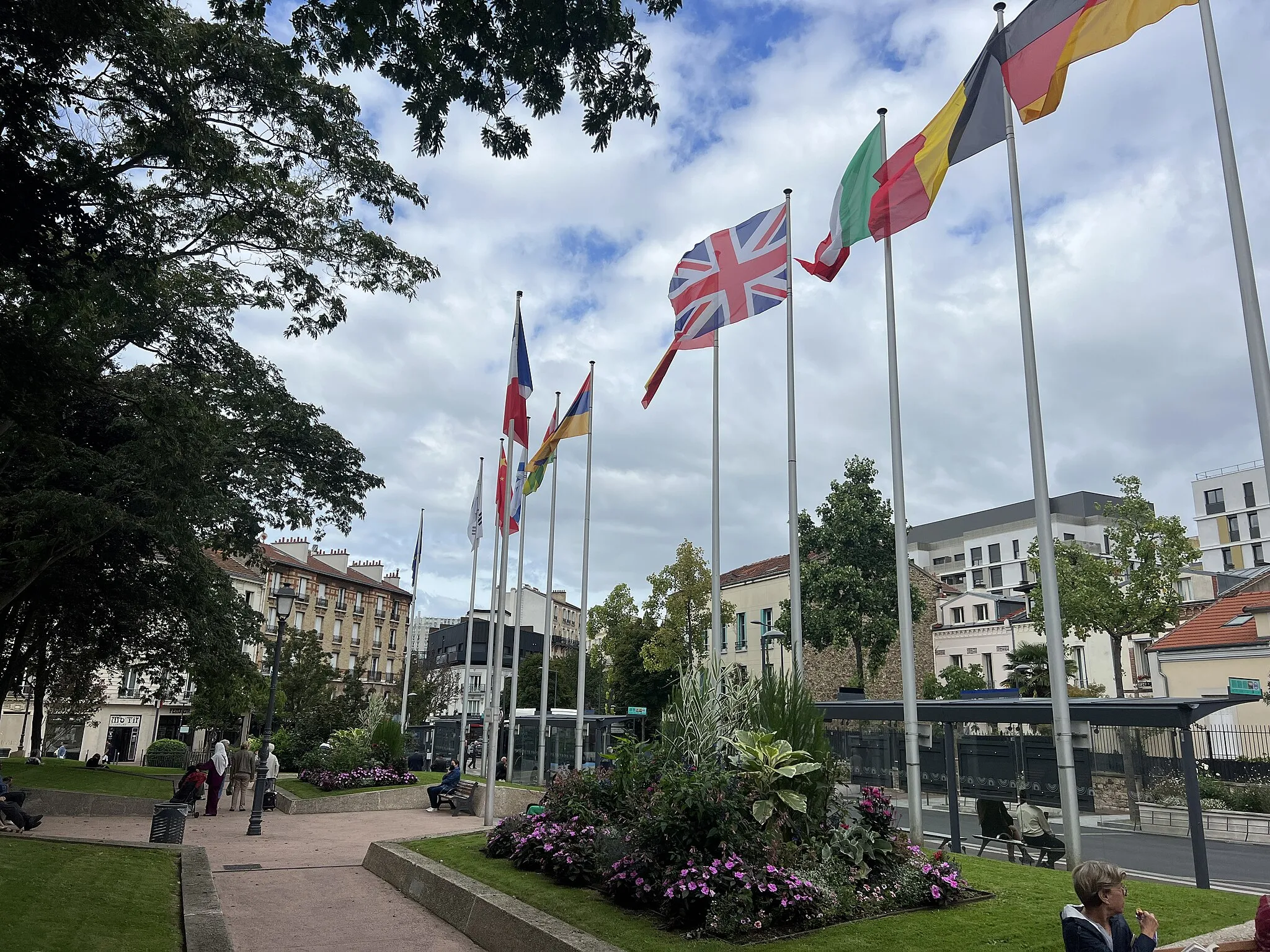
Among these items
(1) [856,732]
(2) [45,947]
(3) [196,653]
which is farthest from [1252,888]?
(3) [196,653]

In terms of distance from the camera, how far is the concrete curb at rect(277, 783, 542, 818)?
23266 millimetres

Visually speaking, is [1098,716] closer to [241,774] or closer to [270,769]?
[270,769]

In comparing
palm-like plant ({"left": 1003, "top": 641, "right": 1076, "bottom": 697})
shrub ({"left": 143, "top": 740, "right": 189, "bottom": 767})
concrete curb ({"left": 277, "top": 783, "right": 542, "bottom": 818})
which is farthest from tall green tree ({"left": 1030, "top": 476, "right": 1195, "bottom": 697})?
shrub ({"left": 143, "top": 740, "right": 189, "bottom": 767})

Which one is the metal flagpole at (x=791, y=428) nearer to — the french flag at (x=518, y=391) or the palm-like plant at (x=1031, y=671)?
the french flag at (x=518, y=391)

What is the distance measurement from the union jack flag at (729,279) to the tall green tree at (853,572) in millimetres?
23401

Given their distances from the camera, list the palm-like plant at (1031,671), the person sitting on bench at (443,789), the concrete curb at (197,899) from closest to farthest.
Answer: the concrete curb at (197,899) → the person sitting on bench at (443,789) → the palm-like plant at (1031,671)

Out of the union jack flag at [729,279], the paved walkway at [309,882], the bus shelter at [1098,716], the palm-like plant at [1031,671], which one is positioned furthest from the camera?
the palm-like plant at [1031,671]

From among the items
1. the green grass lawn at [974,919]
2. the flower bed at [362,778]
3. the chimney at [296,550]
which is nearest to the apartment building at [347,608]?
the chimney at [296,550]

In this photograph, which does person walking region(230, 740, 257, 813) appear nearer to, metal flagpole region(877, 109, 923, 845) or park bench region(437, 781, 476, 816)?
park bench region(437, 781, 476, 816)

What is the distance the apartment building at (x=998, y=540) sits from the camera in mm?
73188

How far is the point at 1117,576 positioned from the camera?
33125mm

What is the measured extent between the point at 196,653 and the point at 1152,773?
2189cm

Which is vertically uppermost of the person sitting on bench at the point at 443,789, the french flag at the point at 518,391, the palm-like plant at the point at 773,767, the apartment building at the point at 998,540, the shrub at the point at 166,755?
the apartment building at the point at 998,540

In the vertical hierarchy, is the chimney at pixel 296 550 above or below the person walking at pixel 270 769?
above
